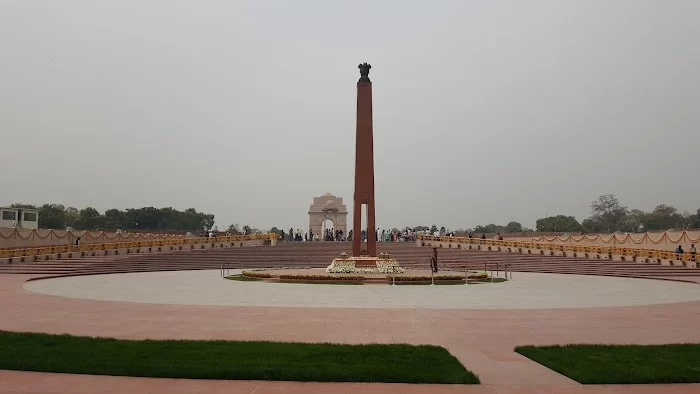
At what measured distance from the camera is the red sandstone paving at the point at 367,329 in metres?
5.16

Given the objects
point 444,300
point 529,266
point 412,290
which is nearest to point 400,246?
point 529,266

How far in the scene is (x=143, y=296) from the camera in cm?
1412

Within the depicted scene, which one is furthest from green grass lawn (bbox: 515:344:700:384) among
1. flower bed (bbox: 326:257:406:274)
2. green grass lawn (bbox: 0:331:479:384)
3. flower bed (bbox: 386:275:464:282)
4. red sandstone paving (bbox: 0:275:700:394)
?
flower bed (bbox: 326:257:406:274)

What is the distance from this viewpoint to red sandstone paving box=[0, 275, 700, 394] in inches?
203

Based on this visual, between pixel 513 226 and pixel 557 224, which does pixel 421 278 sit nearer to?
pixel 557 224

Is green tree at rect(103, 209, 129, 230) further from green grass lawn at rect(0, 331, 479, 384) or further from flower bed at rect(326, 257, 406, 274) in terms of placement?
green grass lawn at rect(0, 331, 479, 384)

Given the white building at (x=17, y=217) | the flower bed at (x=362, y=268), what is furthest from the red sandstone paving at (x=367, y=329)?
the white building at (x=17, y=217)

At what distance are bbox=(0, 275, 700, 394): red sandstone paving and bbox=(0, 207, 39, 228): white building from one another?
36007mm

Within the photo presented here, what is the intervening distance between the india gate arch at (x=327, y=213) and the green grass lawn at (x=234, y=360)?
198 feet

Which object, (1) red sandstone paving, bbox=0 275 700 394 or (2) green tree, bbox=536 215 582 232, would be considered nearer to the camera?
(1) red sandstone paving, bbox=0 275 700 394

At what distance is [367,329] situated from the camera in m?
8.65

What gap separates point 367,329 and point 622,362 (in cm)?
390

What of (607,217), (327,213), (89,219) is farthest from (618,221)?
(89,219)

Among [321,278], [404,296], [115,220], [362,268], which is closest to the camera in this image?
[404,296]
